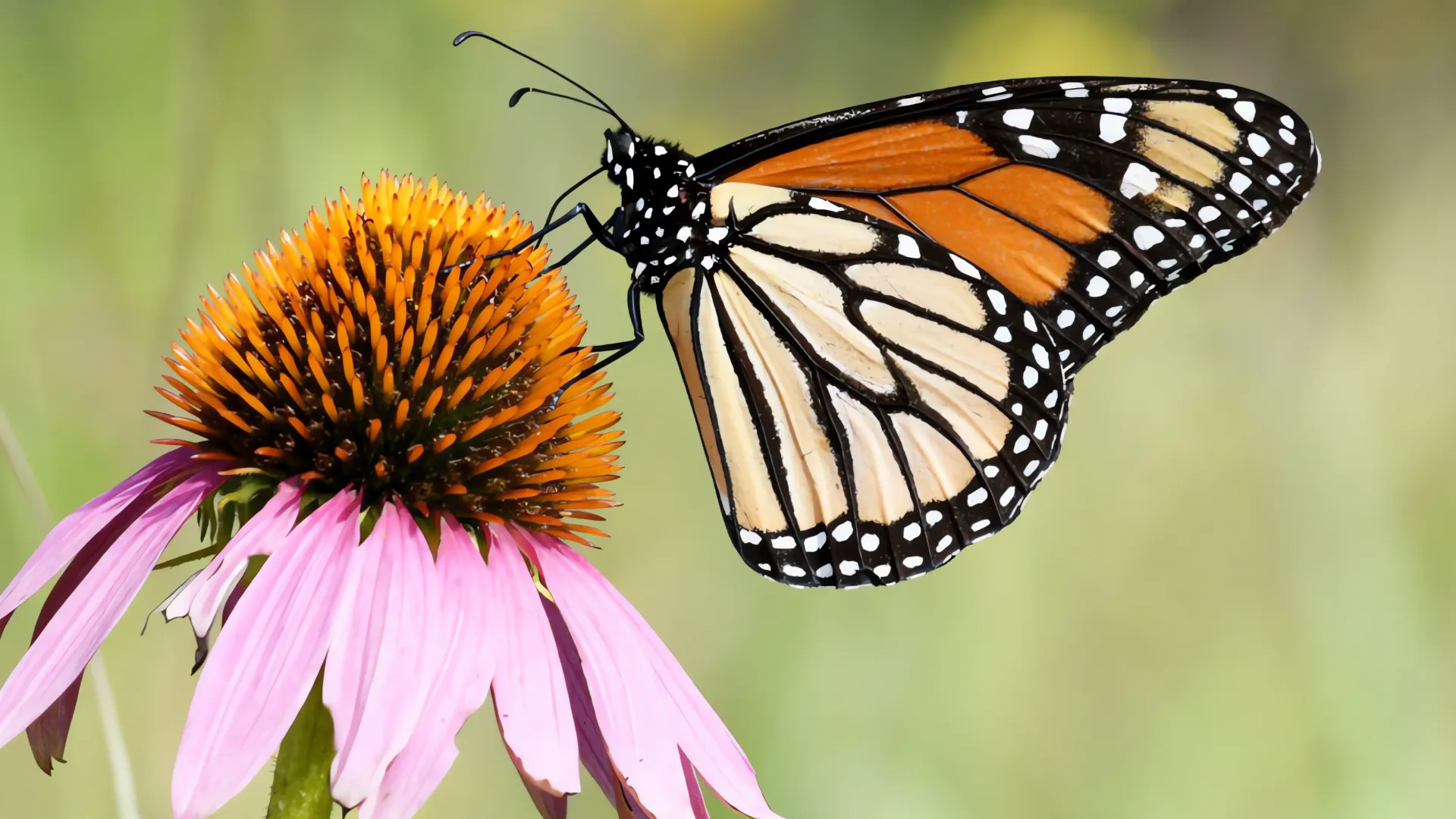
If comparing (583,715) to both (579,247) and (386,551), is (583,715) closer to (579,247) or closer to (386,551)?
(386,551)

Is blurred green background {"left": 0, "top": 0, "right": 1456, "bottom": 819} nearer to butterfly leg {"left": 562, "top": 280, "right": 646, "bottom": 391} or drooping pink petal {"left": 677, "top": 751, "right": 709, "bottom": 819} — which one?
butterfly leg {"left": 562, "top": 280, "right": 646, "bottom": 391}

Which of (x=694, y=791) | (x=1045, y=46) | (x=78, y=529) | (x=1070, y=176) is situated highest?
(x=1045, y=46)

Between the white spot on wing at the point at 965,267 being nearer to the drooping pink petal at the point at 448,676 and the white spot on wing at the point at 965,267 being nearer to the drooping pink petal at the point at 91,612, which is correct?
the drooping pink petal at the point at 448,676


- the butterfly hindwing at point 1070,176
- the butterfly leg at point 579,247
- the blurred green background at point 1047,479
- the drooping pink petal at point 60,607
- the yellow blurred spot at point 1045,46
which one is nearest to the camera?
the drooping pink petal at point 60,607

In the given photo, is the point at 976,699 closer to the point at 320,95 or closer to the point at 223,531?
the point at 223,531

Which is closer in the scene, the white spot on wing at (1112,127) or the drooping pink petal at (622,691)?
the drooping pink petal at (622,691)

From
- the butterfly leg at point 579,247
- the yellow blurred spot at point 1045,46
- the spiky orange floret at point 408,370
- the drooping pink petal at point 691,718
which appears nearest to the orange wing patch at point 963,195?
the butterfly leg at point 579,247

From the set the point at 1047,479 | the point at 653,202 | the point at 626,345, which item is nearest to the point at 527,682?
the point at 626,345
